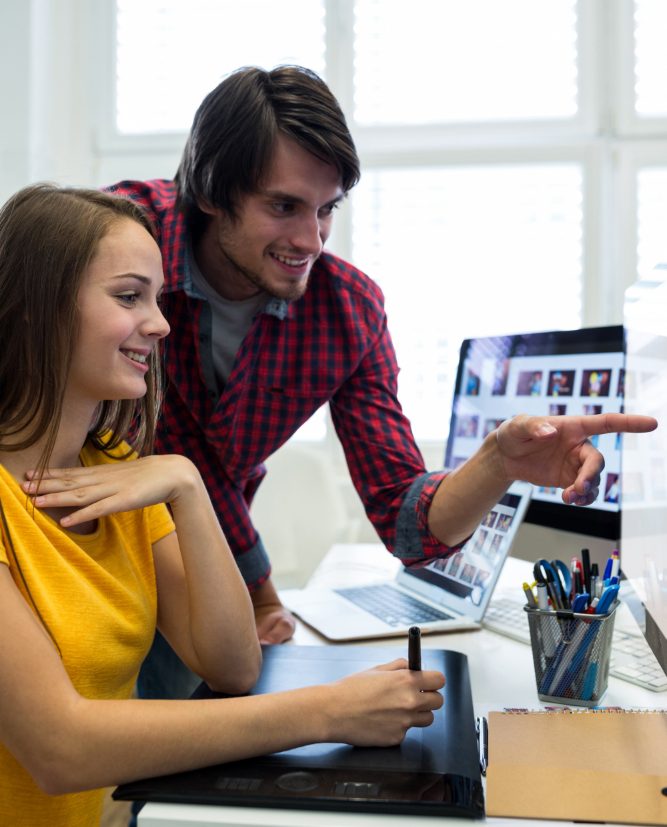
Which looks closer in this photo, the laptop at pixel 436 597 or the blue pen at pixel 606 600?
the blue pen at pixel 606 600

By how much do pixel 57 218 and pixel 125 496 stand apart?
0.30 meters

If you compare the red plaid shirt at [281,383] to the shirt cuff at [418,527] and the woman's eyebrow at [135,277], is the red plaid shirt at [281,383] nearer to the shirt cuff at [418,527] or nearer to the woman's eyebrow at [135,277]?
the shirt cuff at [418,527]

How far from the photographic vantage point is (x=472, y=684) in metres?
0.95

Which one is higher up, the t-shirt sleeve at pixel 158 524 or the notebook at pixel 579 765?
the t-shirt sleeve at pixel 158 524

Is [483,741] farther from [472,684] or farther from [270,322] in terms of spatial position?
[270,322]

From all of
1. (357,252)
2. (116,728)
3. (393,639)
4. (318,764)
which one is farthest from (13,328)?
(357,252)

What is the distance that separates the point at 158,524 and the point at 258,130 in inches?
23.7

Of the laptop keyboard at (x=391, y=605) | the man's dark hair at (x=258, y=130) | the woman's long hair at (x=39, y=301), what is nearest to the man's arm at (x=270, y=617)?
the laptop keyboard at (x=391, y=605)

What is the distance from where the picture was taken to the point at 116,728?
680 millimetres

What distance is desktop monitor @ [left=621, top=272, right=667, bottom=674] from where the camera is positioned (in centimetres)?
84

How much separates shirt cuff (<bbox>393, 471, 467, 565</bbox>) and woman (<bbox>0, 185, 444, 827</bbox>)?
0.32 metres

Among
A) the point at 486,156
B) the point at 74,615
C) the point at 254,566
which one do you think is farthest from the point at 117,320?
the point at 486,156

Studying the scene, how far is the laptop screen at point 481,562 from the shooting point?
→ 47.5 inches

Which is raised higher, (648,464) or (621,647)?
A: (648,464)
